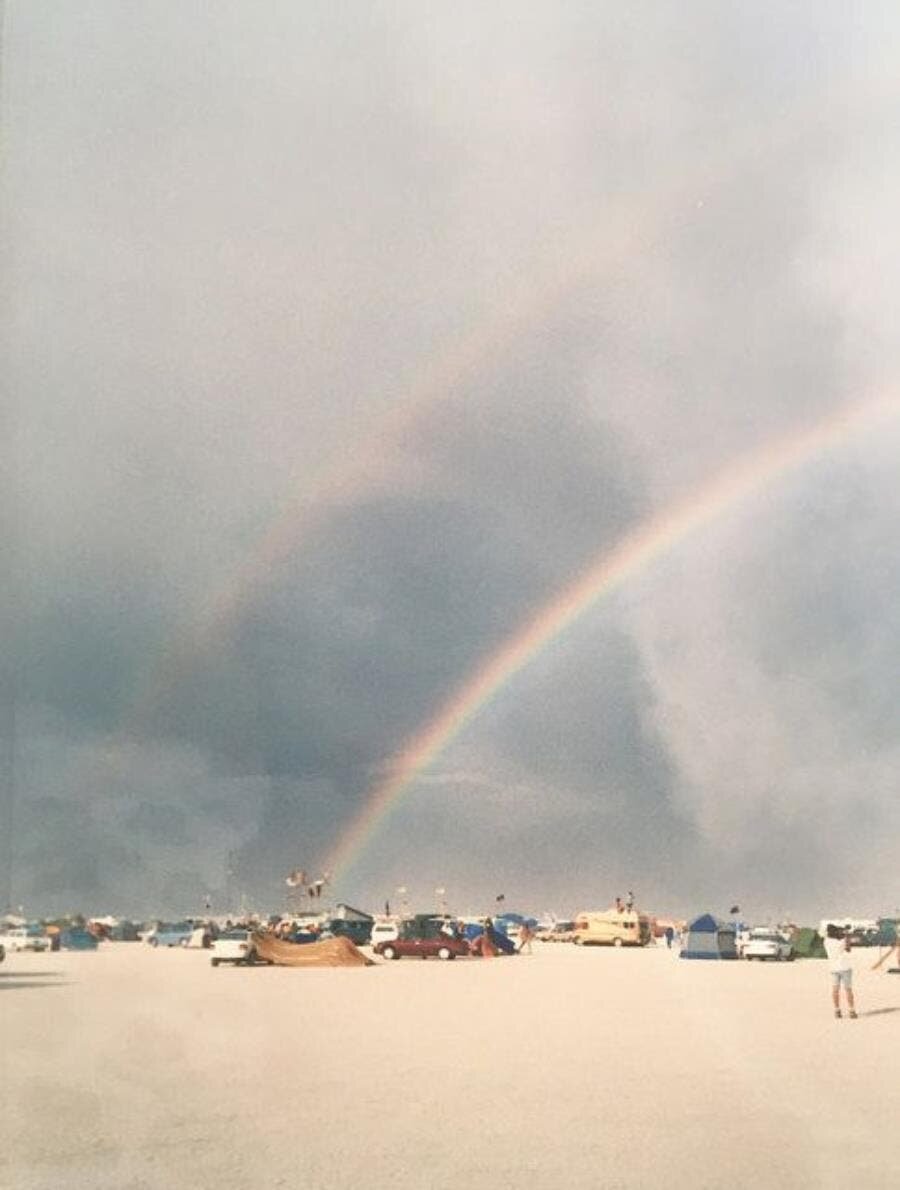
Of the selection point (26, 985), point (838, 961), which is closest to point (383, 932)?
point (26, 985)

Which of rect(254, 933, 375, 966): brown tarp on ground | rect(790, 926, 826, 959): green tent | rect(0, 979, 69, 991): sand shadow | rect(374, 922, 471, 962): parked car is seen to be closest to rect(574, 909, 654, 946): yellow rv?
rect(790, 926, 826, 959): green tent

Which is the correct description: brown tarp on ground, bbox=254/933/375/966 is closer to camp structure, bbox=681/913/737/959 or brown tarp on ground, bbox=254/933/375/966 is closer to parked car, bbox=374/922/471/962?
parked car, bbox=374/922/471/962

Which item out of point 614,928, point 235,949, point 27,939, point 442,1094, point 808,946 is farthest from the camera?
point 614,928

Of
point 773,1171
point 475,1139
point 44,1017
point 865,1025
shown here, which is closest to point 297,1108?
point 475,1139

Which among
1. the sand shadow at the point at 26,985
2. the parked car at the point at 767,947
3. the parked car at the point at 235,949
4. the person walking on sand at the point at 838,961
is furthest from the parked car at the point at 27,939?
the person walking on sand at the point at 838,961

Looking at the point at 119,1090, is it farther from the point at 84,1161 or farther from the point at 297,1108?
the point at 84,1161

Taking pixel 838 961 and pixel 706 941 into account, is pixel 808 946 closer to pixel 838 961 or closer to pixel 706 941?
pixel 706 941
